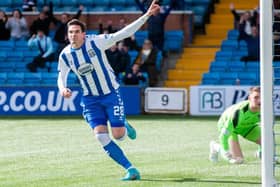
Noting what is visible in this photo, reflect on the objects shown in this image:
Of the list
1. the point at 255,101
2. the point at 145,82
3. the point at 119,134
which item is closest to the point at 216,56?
the point at 145,82

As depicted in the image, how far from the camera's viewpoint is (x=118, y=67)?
77.1 ft

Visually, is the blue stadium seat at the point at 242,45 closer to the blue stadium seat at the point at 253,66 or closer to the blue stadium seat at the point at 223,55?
the blue stadium seat at the point at 223,55

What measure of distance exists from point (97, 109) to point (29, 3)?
17.5 meters

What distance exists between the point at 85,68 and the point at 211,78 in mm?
13461

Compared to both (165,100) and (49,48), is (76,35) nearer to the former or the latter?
(165,100)

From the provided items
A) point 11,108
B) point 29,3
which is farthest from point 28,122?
point 29,3

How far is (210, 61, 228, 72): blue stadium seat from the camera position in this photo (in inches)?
946

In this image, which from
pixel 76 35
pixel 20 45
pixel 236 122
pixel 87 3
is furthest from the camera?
pixel 87 3

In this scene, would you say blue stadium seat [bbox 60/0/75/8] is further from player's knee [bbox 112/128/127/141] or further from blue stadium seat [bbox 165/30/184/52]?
player's knee [bbox 112/128/127/141]

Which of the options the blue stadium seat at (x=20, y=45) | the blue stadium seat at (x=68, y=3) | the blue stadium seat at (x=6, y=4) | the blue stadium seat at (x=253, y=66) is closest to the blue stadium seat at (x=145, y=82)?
the blue stadium seat at (x=253, y=66)

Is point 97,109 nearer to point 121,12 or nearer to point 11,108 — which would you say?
point 11,108

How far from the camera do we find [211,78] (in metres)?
23.7

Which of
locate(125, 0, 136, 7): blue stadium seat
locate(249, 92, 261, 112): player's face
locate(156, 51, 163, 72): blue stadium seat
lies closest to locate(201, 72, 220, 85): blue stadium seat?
locate(156, 51, 163, 72): blue stadium seat

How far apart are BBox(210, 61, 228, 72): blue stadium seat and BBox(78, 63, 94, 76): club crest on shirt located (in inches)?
542
